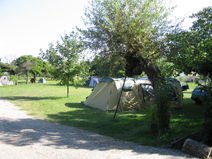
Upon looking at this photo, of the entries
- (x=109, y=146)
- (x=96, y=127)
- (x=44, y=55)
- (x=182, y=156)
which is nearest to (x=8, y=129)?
(x=96, y=127)

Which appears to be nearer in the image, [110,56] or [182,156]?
[182,156]

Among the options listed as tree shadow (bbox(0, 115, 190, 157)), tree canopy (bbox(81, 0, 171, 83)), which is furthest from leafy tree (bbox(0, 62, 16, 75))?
tree shadow (bbox(0, 115, 190, 157))

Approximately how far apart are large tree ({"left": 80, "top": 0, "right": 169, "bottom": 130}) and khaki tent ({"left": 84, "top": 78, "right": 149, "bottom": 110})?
299 cm

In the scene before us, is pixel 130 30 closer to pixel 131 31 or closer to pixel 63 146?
pixel 131 31

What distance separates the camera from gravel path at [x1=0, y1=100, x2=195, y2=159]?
262 inches

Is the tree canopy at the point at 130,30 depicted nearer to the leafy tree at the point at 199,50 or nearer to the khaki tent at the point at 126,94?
the leafy tree at the point at 199,50

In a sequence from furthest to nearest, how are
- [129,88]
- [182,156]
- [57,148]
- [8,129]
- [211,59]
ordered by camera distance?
1. [129,88]
2. [8,129]
3. [211,59]
4. [57,148]
5. [182,156]

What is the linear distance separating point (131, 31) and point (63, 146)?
19.4ft

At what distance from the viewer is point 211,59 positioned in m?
8.26

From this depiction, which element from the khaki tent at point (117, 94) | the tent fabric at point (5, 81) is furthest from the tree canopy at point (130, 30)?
the tent fabric at point (5, 81)

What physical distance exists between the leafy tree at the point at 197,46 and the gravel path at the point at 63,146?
2927mm

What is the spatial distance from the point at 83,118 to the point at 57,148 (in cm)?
545

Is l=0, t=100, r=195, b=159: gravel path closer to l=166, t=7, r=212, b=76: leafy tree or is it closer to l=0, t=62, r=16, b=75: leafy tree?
l=166, t=7, r=212, b=76: leafy tree

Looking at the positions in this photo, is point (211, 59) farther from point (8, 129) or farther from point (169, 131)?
point (8, 129)
